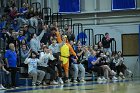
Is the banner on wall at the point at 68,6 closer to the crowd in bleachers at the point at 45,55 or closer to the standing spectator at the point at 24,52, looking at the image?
the crowd in bleachers at the point at 45,55

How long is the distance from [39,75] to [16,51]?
136 cm

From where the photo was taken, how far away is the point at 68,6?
23.4 meters

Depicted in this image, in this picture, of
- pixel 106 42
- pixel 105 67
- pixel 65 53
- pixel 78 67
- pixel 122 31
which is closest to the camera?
pixel 65 53

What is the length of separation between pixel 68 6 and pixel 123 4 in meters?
3.39

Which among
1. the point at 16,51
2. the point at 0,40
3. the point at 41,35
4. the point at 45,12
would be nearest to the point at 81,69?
the point at 41,35

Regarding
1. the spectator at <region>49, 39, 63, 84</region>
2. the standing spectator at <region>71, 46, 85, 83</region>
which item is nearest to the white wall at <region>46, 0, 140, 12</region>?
the standing spectator at <region>71, 46, 85, 83</region>

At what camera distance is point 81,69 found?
56.4 ft

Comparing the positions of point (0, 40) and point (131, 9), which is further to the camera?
point (131, 9)

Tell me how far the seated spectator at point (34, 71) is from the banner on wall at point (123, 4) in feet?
29.7

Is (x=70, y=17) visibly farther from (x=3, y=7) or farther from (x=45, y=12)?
(x=3, y=7)

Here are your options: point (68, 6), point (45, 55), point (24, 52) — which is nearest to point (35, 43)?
point (24, 52)

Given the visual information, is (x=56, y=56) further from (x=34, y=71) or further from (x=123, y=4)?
(x=123, y=4)

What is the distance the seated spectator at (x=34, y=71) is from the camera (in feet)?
48.1

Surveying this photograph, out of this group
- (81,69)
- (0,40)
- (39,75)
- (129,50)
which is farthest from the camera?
(129,50)
